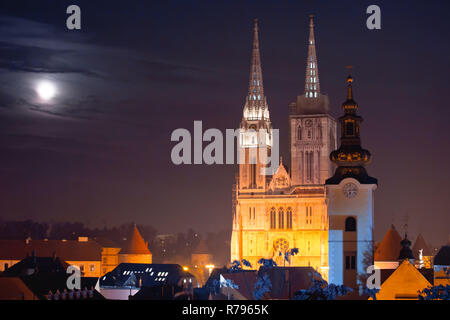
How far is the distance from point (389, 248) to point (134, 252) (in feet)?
148

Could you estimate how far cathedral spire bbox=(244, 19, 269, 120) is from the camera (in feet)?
385

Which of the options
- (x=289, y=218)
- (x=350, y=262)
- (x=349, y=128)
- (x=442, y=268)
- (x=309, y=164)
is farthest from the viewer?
(x=309, y=164)

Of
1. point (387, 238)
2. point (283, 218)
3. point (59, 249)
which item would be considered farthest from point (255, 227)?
point (387, 238)

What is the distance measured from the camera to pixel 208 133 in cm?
10988

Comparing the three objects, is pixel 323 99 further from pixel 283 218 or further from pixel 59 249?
pixel 59 249

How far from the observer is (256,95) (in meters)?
118

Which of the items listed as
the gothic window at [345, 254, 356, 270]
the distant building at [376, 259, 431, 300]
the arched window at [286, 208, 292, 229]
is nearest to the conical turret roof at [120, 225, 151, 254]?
the arched window at [286, 208, 292, 229]

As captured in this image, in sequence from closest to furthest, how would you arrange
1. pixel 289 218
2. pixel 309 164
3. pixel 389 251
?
pixel 389 251, pixel 289 218, pixel 309 164

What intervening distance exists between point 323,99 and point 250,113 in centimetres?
839

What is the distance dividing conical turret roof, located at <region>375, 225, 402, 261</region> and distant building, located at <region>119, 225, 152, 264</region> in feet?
138

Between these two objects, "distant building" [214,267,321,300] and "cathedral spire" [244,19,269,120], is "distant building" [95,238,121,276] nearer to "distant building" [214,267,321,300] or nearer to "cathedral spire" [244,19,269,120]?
"cathedral spire" [244,19,269,120]

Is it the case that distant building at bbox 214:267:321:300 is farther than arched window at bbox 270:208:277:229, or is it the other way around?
arched window at bbox 270:208:277:229

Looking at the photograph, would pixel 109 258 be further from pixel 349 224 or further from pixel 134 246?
pixel 349 224

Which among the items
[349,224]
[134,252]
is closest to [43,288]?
[349,224]
